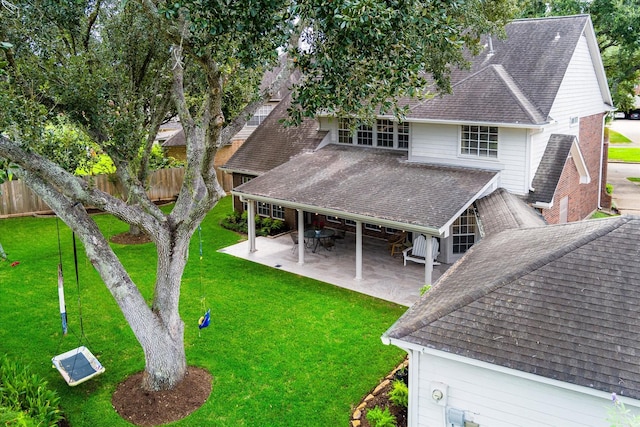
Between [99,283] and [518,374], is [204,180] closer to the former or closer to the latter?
[518,374]

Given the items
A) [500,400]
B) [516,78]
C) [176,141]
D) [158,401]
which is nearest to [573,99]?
[516,78]

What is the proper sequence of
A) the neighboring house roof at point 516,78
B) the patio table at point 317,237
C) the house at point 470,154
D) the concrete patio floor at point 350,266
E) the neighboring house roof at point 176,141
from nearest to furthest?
1. the concrete patio floor at point 350,266
2. the house at point 470,154
3. the neighboring house roof at point 516,78
4. the patio table at point 317,237
5. the neighboring house roof at point 176,141

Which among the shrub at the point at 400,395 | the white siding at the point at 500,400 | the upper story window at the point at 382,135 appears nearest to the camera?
the white siding at the point at 500,400

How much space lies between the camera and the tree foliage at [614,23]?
24.5 m

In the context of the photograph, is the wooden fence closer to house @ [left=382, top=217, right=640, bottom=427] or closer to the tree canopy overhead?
the tree canopy overhead

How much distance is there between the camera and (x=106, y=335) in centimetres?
1351

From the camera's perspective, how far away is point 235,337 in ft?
43.5

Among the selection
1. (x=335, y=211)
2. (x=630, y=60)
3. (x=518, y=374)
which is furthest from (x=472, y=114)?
(x=630, y=60)

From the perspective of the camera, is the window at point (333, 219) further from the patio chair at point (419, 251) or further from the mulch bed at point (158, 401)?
the mulch bed at point (158, 401)

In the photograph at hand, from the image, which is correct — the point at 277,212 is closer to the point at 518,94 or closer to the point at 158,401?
the point at 518,94

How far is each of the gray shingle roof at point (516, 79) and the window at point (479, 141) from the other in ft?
1.89

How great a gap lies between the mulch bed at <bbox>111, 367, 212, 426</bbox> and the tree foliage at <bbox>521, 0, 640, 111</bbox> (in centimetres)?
2035

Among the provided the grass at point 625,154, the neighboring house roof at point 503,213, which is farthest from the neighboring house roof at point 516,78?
the grass at point 625,154

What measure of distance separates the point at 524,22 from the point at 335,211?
36.1 feet
